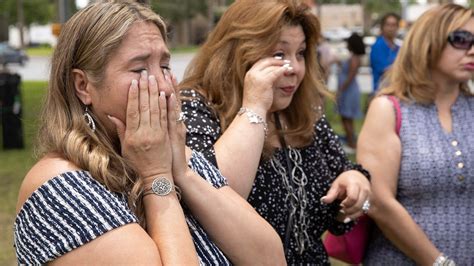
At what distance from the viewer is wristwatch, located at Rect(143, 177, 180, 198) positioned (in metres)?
1.92

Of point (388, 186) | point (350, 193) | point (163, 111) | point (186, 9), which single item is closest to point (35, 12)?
point (186, 9)

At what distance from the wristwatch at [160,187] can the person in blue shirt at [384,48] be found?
353 inches

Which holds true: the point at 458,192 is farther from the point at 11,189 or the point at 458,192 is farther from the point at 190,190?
the point at 11,189

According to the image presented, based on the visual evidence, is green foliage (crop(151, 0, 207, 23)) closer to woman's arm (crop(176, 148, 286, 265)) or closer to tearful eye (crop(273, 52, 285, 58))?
tearful eye (crop(273, 52, 285, 58))

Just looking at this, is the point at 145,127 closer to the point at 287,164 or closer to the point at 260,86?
the point at 260,86

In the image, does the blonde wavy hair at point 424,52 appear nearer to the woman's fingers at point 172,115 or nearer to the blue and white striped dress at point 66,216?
the woman's fingers at point 172,115

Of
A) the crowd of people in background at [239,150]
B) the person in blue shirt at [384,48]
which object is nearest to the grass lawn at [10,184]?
the person in blue shirt at [384,48]

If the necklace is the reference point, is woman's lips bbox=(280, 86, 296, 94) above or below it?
above

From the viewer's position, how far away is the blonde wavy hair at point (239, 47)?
2.62m

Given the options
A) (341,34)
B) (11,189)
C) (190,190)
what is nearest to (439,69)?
(190,190)

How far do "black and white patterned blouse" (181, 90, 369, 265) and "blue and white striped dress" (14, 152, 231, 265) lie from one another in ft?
1.97

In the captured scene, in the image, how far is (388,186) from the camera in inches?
125

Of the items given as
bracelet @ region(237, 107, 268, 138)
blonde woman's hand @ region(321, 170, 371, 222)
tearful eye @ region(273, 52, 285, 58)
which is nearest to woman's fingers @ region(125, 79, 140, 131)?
bracelet @ region(237, 107, 268, 138)

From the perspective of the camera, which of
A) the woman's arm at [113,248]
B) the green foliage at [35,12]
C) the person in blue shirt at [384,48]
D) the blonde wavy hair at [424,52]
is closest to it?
the woman's arm at [113,248]
